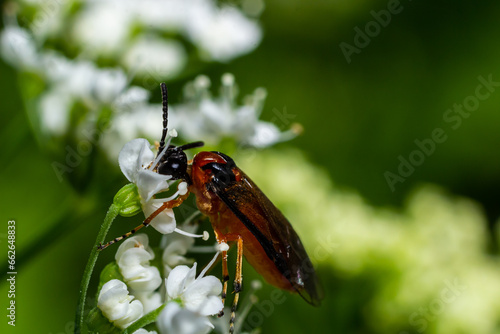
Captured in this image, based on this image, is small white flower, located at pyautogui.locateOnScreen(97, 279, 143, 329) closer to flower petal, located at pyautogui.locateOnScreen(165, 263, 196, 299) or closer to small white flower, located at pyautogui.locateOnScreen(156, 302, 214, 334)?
flower petal, located at pyautogui.locateOnScreen(165, 263, 196, 299)

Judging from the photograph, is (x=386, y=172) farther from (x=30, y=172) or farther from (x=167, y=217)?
(x=167, y=217)

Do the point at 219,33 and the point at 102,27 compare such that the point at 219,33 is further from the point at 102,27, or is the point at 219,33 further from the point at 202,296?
the point at 202,296

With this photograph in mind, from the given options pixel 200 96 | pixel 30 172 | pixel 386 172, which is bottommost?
pixel 30 172

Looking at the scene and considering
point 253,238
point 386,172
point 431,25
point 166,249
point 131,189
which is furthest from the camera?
point 431,25

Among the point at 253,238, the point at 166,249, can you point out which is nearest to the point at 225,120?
the point at 253,238

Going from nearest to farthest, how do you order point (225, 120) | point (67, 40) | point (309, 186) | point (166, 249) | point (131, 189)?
point (131, 189) < point (166, 249) < point (225, 120) < point (67, 40) < point (309, 186)

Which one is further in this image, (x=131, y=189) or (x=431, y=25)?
(x=431, y=25)

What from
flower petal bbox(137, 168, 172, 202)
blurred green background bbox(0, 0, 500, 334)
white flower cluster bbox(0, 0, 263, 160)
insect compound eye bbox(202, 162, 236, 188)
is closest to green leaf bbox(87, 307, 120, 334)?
flower petal bbox(137, 168, 172, 202)
